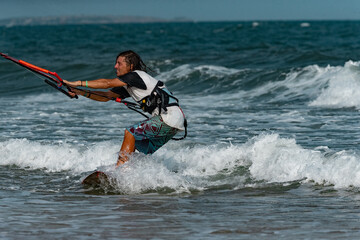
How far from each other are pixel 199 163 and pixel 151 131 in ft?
6.54

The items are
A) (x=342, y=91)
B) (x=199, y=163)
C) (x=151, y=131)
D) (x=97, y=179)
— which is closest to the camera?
(x=151, y=131)

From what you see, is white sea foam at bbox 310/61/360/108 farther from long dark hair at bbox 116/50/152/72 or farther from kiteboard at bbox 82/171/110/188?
long dark hair at bbox 116/50/152/72

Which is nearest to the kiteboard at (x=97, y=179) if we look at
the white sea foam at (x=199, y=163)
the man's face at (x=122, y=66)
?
the white sea foam at (x=199, y=163)

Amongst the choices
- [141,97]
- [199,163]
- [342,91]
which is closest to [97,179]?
[141,97]

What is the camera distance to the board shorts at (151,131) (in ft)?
20.9

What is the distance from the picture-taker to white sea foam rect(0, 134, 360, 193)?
6.85m

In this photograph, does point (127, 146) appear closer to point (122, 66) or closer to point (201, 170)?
point (122, 66)

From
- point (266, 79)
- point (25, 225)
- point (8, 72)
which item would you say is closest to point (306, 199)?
point (25, 225)

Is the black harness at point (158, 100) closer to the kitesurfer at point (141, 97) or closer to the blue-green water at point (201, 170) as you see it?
the kitesurfer at point (141, 97)

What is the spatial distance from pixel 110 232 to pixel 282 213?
1.65 metres

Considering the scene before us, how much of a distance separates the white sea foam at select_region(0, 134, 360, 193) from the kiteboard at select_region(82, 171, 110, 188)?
10 centimetres

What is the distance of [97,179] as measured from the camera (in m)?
6.90

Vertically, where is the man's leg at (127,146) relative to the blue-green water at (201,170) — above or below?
above

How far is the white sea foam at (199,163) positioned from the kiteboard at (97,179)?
96 millimetres
